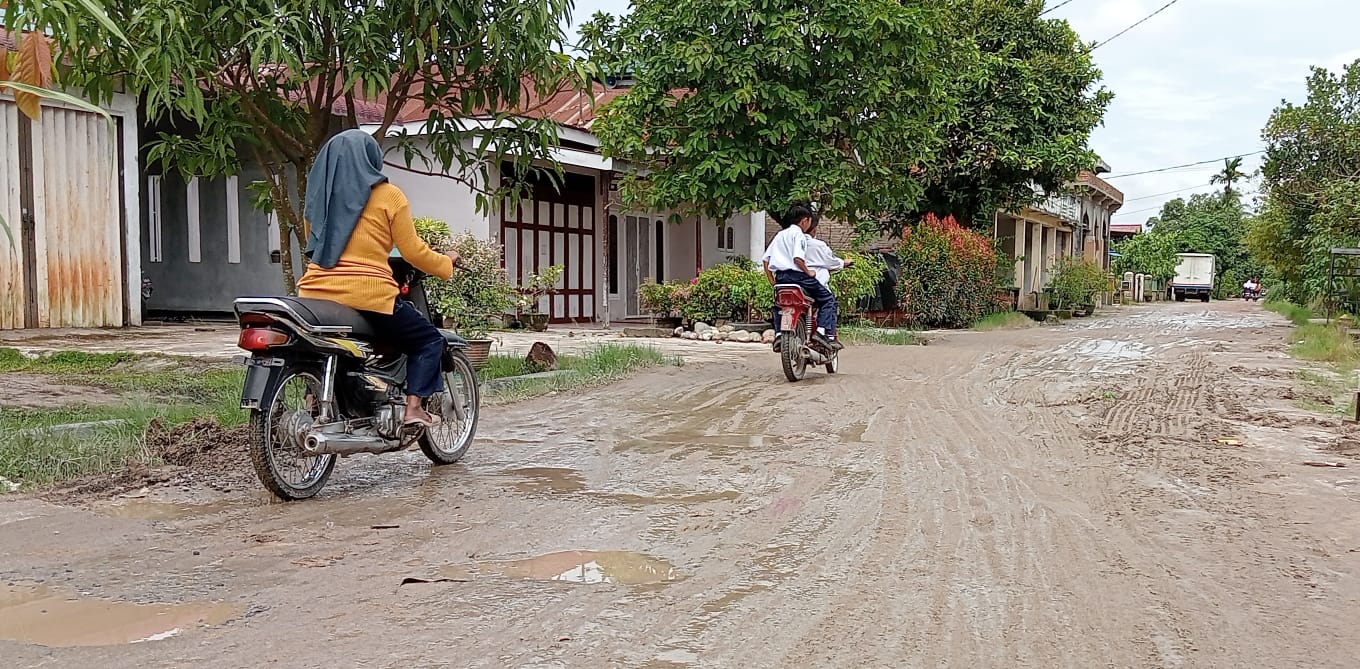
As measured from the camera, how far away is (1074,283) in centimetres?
2919

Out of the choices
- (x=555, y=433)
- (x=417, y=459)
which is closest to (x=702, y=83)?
(x=555, y=433)

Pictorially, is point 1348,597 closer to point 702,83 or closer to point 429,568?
point 429,568

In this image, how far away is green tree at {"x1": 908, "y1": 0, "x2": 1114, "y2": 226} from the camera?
67.7ft

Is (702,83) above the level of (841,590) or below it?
above

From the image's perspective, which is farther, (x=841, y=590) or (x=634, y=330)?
(x=634, y=330)

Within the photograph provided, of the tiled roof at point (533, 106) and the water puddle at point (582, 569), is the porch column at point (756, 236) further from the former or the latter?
the water puddle at point (582, 569)

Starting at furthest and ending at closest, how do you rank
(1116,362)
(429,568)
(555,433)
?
(1116,362), (555,433), (429,568)

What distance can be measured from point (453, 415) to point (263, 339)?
4.96 feet

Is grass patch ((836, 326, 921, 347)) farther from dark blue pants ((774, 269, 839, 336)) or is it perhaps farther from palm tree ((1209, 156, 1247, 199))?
palm tree ((1209, 156, 1247, 199))

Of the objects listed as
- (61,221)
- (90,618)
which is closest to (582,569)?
(90,618)

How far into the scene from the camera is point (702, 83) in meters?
13.3

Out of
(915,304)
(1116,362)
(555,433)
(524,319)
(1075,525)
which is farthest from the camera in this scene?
(915,304)

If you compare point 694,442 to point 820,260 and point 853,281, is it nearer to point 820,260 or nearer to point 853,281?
point 820,260

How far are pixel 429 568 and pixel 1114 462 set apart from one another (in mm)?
3898
